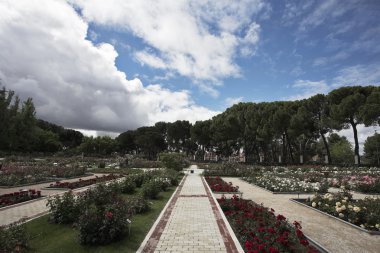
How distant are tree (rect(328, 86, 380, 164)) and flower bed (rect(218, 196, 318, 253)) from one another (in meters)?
30.5

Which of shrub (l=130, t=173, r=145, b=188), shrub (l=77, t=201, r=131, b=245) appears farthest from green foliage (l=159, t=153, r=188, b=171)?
shrub (l=77, t=201, r=131, b=245)

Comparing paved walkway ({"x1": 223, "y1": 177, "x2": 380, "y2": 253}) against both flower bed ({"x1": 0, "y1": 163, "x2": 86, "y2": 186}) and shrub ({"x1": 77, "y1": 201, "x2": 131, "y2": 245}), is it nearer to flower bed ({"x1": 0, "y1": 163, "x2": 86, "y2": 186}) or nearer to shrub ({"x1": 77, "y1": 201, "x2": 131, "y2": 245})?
shrub ({"x1": 77, "y1": 201, "x2": 131, "y2": 245})

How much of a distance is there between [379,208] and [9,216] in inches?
466

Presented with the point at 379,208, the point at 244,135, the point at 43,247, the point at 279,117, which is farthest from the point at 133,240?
the point at 244,135

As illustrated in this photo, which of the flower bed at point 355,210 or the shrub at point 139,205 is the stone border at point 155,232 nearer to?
the shrub at point 139,205

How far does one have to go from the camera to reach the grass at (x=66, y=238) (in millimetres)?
6133

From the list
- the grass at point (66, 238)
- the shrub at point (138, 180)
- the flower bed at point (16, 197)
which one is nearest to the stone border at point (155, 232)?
the grass at point (66, 238)

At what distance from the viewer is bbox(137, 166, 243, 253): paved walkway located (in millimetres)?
6320

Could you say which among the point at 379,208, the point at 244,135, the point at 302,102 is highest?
the point at 302,102

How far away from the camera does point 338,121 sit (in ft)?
123

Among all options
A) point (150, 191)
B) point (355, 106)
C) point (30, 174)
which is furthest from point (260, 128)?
point (150, 191)

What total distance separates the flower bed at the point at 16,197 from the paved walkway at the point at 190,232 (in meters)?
5.86

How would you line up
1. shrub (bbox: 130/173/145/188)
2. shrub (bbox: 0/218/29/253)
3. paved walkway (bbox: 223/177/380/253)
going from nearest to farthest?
shrub (bbox: 0/218/29/253) < paved walkway (bbox: 223/177/380/253) < shrub (bbox: 130/173/145/188)

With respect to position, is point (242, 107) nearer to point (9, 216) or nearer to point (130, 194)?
point (130, 194)
